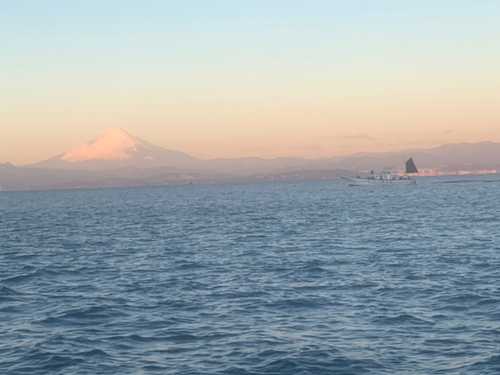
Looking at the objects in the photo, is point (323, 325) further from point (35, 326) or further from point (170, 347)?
point (35, 326)

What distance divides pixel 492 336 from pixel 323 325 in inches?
269

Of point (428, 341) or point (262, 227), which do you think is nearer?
point (428, 341)

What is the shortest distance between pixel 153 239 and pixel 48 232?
21.5m

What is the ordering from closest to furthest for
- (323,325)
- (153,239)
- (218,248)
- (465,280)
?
(323,325) < (465,280) < (218,248) < (153,239)

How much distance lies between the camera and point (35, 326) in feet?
95.4

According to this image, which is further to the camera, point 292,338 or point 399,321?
point 399,321

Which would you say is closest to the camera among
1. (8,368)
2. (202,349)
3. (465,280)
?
(8,368)

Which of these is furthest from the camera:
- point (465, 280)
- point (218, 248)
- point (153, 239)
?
point (153, 239)

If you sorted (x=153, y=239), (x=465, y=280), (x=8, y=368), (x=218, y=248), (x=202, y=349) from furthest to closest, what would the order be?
(x=153, y=239) < (x=218, y=248) < (x=465, y=280) < (x=202, y=349) < (x=8, y=368)

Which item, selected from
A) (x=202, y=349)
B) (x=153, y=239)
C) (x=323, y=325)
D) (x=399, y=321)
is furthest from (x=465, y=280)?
(x=153, y=239)

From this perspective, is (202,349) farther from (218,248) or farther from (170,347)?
(218,248)

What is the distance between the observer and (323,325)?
2798 centimetres

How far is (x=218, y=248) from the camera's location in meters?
60.1

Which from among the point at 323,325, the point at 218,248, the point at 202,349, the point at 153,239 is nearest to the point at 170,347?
the point at 202,349
